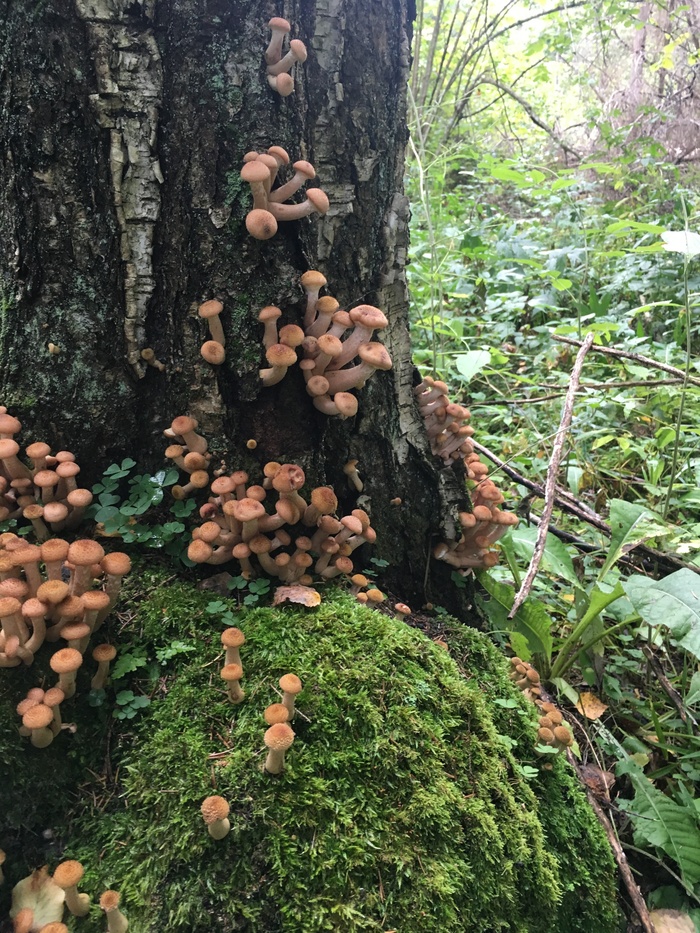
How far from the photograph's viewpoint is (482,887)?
1759 millimetres

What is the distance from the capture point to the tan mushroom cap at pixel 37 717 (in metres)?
1.58

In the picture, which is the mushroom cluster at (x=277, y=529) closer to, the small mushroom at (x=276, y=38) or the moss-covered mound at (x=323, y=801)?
the moss-covered mound at (x=323, y=801)

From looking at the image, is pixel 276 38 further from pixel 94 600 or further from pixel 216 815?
pixel 216 815

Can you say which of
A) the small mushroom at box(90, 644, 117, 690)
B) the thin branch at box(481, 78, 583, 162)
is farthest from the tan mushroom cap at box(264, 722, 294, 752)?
the thin branch at box(481, 78, 583, 162)

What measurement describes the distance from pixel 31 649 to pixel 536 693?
83.6 inches

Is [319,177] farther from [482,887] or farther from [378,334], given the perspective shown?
[482,887]

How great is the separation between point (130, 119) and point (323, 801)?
2242 mm

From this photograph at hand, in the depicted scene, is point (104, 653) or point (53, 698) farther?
point (104, 653)

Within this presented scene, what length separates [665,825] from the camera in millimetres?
2350

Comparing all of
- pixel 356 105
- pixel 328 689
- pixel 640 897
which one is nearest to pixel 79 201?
pixel 356 105

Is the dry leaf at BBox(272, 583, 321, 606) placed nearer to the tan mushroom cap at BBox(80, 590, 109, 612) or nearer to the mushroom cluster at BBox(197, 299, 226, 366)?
the tan mushroom cap at BBox(80, 590, 109, 612)

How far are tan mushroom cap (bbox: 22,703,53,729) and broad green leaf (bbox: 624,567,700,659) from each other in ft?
6.99

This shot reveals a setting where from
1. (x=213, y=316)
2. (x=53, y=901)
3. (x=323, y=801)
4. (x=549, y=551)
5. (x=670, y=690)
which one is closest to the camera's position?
(x=53, y=901)

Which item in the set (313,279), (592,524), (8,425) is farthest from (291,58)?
(592,524)
